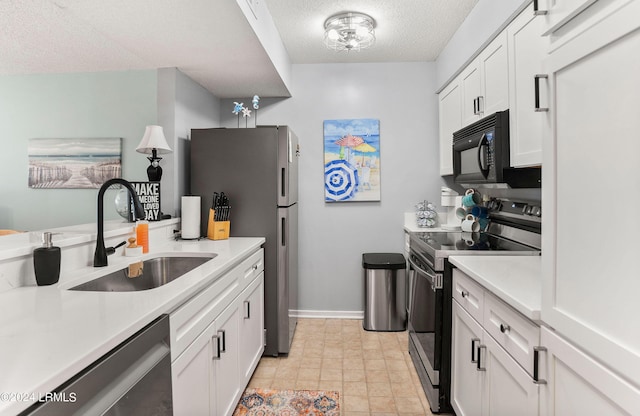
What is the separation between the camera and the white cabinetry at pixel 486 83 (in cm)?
203

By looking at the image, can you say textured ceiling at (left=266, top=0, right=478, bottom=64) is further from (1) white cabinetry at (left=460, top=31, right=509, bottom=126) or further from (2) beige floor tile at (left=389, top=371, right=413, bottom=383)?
(2) beige floor tile at (left=389, top=371, right=413, bottom=383)

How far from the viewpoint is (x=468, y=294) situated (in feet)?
5.65

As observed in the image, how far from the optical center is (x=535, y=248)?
2.02m

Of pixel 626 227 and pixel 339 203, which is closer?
pixel 626 227

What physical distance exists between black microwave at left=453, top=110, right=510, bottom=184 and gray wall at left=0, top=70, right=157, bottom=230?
232 cm

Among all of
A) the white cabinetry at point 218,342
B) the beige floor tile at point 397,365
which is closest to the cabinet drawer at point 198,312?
the white cabinetry at point 218,342

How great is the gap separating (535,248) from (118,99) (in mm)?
3062

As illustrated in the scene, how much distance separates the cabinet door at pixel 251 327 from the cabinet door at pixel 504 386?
50.2 inches

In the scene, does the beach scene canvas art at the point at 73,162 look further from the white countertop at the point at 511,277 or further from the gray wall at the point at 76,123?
the white countertop at the point at 511,277

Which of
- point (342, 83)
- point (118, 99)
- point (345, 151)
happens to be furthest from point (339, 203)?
point (118, 99)

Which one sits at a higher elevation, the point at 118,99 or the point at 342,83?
the point at 342,83

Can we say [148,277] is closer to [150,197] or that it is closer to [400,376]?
[150,197]

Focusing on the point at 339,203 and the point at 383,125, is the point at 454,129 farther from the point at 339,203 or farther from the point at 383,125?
the point at 339,203

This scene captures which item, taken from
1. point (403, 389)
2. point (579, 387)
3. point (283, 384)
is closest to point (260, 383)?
point (283, 384)
